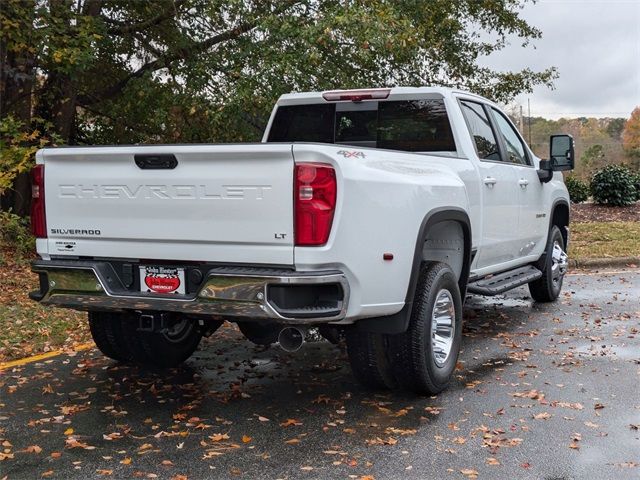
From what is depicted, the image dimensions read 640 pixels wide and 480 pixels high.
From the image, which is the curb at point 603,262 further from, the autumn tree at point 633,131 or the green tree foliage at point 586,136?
the autumn tree at point 633,131

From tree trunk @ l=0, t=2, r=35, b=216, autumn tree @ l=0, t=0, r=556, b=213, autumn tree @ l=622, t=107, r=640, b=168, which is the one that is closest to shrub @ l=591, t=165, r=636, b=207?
autumn tree @ l=0, t=0, r=556, b=213

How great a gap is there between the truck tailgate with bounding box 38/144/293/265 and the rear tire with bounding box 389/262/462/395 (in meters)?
1.18

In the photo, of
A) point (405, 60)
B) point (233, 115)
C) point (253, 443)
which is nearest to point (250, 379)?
point (253, 443)

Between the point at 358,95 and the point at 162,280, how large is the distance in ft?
9.13

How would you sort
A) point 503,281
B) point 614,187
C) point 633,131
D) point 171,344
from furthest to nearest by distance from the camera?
point 633,131 < point 614,187 < point 503,281 < point 171,344

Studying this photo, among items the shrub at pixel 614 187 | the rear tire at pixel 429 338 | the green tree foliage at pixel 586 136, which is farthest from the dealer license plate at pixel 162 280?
the green tree foliage at pixel 586 136

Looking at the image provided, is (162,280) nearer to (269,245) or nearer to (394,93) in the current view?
(269,245)

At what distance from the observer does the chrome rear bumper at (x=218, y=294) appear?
433 cm

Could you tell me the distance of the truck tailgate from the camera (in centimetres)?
435

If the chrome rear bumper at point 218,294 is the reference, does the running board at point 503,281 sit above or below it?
below

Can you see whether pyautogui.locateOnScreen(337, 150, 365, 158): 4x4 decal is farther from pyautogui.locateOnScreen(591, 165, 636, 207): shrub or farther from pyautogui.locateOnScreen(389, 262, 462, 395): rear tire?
pyautogui.locateOnScreen(591, 165, 636, 207): shrub

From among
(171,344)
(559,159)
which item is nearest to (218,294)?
(171,344)

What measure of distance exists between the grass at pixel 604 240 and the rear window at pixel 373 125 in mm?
6593

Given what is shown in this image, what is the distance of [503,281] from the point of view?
279 inches
